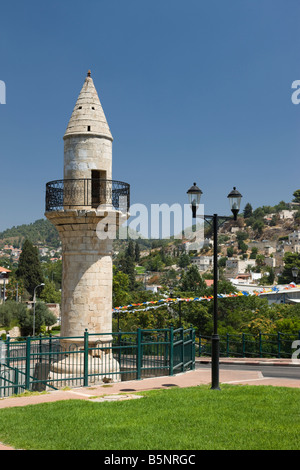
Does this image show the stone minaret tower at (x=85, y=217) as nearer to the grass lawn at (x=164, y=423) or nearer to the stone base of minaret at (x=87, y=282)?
the stone base of minaret at (x=87, y=282)

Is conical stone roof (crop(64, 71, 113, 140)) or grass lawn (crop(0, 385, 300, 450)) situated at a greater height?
conical stone roof (crop(64, 71, 113, 140))

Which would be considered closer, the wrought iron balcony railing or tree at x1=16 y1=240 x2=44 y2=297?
the wrought iron balcony railing

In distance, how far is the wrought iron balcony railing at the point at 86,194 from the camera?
58.6ft

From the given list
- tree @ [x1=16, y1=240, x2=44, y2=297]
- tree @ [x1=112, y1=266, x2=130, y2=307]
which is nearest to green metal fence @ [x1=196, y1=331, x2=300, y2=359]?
tree @ [x1=112, y1=266, x2=130, y2=307]

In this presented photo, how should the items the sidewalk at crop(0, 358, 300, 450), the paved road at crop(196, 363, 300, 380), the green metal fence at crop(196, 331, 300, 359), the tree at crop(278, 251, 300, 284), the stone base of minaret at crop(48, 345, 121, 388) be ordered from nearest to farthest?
the sidewalk at crop(0, 358, 300, 450), the stone base of minaret at crop(48, 345, 121, 388), the paved road at crop(196, 363, 300, 380), the green metal fence at crop(196, 331, 300, 359), the tree at crop(278, 251, 300, 284)

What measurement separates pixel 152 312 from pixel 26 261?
4950 cm

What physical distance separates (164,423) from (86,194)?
10.3m

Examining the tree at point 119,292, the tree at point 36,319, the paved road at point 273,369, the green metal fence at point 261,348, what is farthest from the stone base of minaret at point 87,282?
the tree at point 36,319

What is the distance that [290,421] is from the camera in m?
9.02

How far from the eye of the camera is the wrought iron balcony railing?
58.6 ft

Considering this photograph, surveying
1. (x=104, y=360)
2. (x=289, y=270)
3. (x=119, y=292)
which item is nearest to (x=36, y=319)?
(x=119, y=292)

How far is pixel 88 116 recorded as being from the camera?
60.0 feet

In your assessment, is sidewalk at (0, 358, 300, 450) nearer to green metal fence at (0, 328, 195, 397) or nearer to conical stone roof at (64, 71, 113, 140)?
green metal fence at (0, 328, 195, 397)
